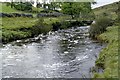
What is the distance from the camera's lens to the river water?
92.5 ft

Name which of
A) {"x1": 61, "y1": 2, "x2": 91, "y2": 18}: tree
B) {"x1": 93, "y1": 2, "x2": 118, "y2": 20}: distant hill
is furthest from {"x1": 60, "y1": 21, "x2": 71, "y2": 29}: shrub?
{"x1": 61, "y1": 2, "x2": 91, "y2": 18}: tree

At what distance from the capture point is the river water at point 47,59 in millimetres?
28198

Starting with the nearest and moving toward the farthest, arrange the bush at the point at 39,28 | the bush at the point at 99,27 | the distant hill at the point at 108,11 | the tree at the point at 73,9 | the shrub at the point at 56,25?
the bush at the point at 99,27 → the bush at the point at 39,28 → the shrub at the point at 56,25 → the distant hill at the point at 108,11 → the tree at the point at 73,9

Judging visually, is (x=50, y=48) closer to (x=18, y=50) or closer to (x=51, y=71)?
(x=18, y=50)

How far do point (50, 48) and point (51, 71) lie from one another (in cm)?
1432

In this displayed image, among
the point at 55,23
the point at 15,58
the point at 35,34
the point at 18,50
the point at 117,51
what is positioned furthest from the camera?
the point at 55,23

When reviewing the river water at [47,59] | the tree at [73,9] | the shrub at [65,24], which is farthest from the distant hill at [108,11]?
the river water at [47,59]


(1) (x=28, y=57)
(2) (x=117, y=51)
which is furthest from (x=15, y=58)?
(2) (x=117, y=51)

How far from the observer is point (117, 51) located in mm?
27734

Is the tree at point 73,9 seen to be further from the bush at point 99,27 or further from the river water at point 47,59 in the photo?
the river water at point 47,59

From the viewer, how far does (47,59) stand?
35.1m

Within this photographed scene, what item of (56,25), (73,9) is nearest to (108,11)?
(73,9)

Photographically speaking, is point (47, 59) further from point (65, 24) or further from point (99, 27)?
point (65, 24)

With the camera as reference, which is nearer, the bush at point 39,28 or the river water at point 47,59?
the river water at point 47,59
